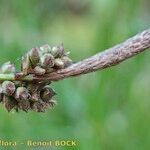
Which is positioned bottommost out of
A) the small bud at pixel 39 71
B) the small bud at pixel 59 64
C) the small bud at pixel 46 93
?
the small bud at pixel 46 93

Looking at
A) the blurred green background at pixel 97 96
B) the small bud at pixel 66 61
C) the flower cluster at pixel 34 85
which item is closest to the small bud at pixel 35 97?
the flower cluster at pixel 34 85

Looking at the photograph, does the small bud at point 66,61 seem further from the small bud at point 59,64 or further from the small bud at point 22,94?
the small bud at point 22,94

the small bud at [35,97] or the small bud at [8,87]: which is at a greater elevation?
the small bud at [8,87]

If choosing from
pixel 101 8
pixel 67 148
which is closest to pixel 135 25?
pixel 101 8

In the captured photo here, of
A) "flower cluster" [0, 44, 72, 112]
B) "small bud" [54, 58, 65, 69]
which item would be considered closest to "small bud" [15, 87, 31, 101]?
"flower cluster" [0, 44, 72, 112]

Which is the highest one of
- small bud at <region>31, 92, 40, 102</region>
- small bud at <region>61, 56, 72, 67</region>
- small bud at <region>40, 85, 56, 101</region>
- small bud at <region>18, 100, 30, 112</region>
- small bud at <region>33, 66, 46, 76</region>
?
small bud at <region>61, 56, 72, 67</region>

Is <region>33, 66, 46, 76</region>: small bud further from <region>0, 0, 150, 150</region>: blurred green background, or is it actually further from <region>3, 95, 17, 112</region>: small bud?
<region>0, 0, 150, 150</region>: blurred green background

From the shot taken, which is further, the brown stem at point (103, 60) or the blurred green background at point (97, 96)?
the blurred green background at point (97, 96)
